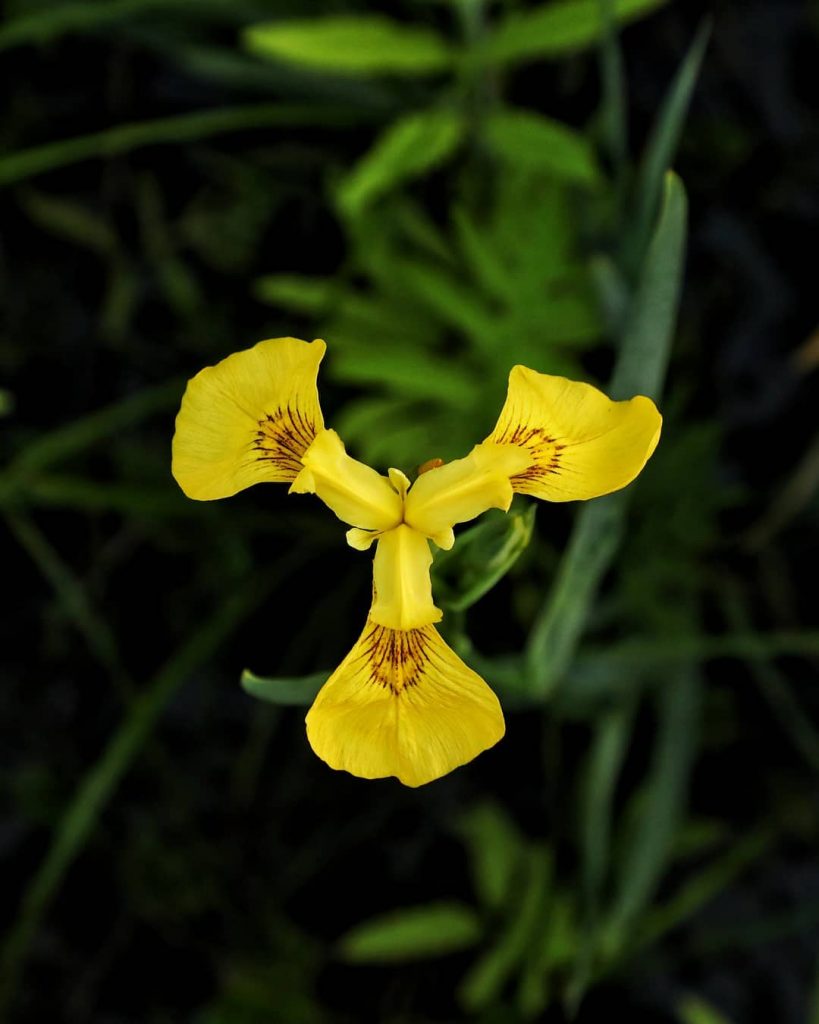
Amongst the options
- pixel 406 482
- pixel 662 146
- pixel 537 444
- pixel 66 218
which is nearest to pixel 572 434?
pixel 537 444

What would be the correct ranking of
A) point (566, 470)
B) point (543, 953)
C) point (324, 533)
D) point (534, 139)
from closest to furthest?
point (566, 470) → point (534, 139) → point (543, 953) → point (324, 533)

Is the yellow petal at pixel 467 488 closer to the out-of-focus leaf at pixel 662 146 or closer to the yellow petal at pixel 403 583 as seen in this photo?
the yellow petal at pixel 403 583

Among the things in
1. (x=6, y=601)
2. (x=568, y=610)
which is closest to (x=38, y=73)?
(x=6, y=601)

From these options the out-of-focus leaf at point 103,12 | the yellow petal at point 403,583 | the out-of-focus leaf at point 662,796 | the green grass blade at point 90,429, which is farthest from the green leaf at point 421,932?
the out-of-focus leaf at point 103,12

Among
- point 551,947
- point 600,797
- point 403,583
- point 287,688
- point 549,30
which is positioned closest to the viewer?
point 403,583

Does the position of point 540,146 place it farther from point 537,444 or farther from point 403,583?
point 403,583

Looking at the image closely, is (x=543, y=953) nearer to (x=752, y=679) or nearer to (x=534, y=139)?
(x=752, y=679)

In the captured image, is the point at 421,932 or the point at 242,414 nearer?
the point at 242,414
